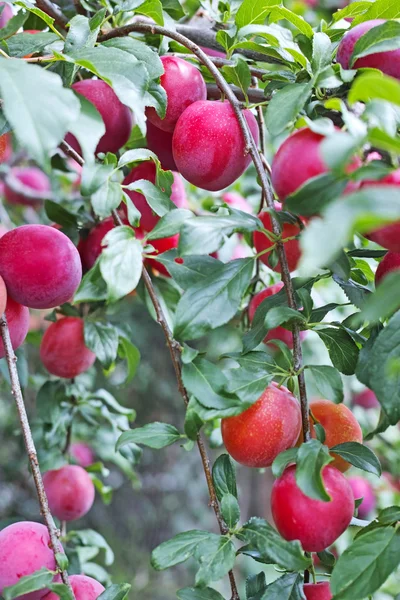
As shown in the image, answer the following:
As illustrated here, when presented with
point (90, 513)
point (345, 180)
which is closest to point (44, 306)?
point (345, 180)

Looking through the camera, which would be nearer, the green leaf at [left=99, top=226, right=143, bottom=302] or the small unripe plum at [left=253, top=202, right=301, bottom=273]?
the green leaf at [left=99, top=226, right=143, bottom=302]

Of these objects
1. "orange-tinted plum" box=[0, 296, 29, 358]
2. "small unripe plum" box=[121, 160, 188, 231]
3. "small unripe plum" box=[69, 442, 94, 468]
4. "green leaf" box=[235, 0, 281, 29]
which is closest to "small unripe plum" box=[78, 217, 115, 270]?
"small unripe plum" box=[121, 160, 188, 231]

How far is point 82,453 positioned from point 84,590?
2.30 ft

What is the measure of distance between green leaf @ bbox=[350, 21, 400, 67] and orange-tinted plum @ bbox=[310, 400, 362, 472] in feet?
1.03

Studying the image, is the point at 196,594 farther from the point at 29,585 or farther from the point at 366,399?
the point at 366,399

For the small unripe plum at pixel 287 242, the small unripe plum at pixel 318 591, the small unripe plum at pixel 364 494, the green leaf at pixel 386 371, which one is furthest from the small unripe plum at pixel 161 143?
the small unripe plum at pixel 364 494

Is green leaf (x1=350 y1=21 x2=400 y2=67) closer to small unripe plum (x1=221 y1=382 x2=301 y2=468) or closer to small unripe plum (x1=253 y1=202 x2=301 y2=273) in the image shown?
small unripe plum (x1=253 y1=202 x2=301 y2=273)

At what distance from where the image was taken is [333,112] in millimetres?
590

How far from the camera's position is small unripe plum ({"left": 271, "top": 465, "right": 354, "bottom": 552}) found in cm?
52

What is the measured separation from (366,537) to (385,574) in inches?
1.2

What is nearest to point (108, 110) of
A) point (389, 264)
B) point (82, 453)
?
point (389, 264)

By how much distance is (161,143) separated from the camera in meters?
0.73

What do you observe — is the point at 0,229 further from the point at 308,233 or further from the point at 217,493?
the point at 308,233

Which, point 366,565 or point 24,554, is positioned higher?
point 366,565
